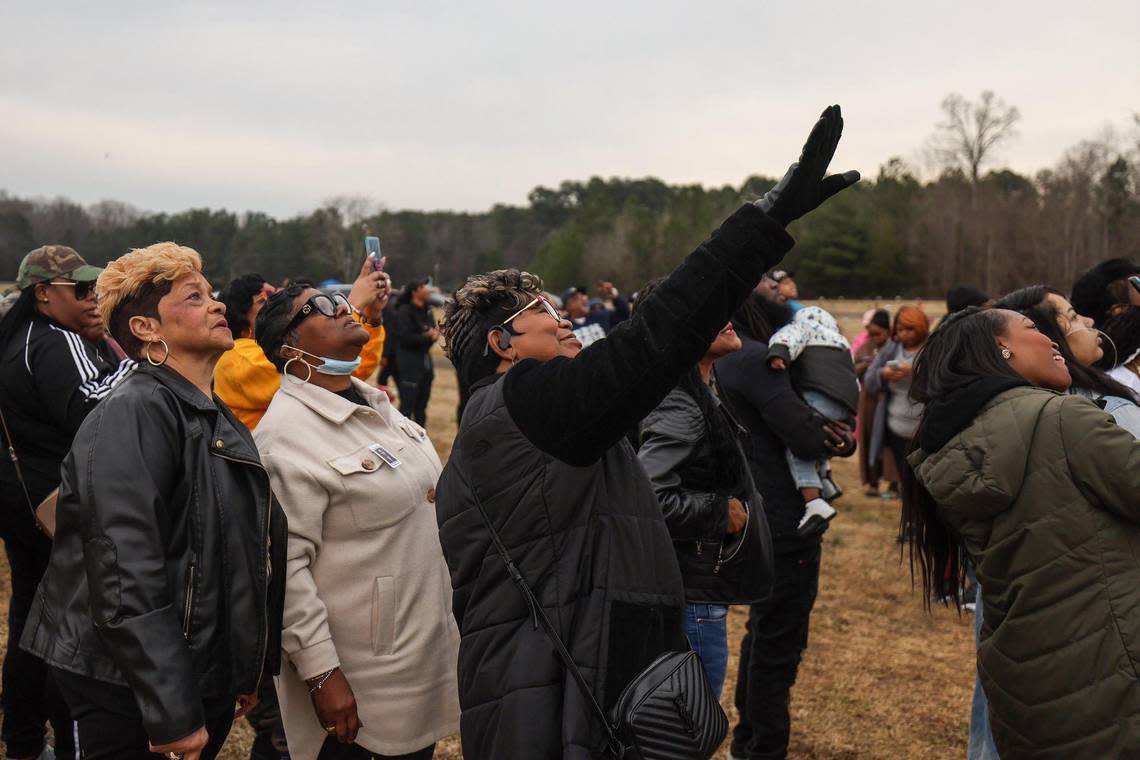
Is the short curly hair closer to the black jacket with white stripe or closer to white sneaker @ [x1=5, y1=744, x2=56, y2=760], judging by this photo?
the black jacket with white stripe

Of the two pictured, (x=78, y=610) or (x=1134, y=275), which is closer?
(x=78, y=610)

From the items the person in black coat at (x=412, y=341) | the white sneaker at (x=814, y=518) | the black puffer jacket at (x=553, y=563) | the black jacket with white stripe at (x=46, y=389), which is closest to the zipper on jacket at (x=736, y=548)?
the black puffer jacket at (x=553, y=563)

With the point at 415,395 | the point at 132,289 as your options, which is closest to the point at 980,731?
the point at 132,289

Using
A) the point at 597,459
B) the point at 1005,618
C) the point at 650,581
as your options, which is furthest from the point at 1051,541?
the point at 597,459

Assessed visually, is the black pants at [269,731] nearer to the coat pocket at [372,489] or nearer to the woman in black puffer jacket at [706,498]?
the coat pocket at [372,489]

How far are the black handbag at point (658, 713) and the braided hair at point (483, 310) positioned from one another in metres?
0.75

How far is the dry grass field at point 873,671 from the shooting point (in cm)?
439

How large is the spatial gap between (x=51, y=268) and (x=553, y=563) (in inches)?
105

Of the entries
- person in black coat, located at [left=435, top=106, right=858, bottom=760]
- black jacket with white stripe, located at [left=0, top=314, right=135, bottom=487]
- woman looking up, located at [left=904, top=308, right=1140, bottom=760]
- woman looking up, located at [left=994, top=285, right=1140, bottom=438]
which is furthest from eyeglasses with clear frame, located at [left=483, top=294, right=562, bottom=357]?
woman looking up, located at [left=994, top=285, right=1140, bottom=438]

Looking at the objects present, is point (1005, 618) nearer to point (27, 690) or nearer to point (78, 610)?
point (78, 610)

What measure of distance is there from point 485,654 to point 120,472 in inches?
37.6

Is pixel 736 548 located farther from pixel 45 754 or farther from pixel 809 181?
Answer: pixel 45 754

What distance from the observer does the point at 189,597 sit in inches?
87.8

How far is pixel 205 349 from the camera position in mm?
2508
